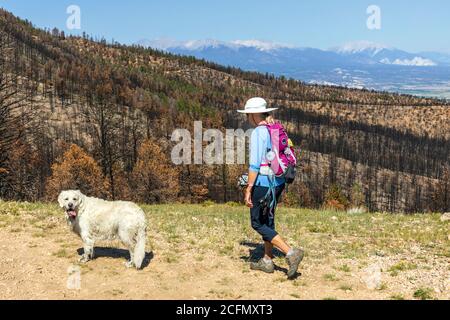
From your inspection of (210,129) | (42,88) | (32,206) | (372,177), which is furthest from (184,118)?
(32,206)

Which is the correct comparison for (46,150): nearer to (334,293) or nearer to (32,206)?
(32,206)

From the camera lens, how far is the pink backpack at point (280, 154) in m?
9.78

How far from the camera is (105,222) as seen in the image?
11.0m

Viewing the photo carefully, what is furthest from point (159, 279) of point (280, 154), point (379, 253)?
point (379, 253)

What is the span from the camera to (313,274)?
35.8ft

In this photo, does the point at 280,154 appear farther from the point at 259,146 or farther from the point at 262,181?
the point at 262,181

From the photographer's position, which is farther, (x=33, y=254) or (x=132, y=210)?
(x=33, y=254)

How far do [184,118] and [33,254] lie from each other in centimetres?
17049

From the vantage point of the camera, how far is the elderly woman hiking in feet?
31.8

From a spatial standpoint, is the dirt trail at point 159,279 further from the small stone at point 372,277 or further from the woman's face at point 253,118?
the woman's face at point 253,118

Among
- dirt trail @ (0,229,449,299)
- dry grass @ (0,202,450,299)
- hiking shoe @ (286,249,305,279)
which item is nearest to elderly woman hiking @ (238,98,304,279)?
hiking shoe @ (286,249,305,279)

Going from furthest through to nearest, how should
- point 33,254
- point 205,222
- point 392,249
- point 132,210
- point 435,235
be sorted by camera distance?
point 205,222, point 435,235, point 392,249, point 33,254, point 132,210

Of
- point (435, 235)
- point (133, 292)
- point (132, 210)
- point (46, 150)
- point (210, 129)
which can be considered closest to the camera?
point (133, 292)

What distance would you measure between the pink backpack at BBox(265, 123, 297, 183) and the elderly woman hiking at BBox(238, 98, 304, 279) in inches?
2.9
